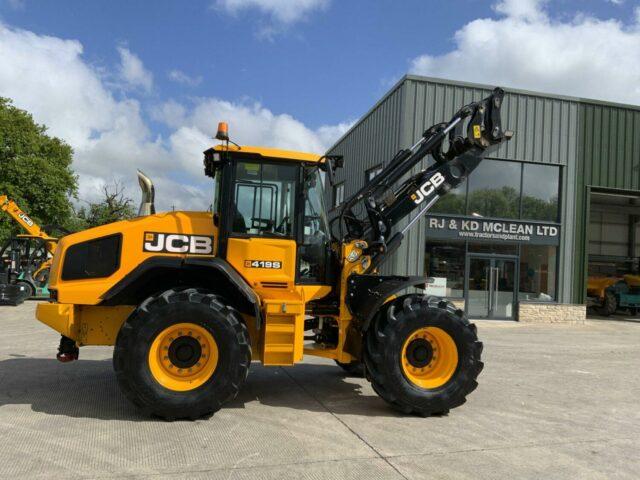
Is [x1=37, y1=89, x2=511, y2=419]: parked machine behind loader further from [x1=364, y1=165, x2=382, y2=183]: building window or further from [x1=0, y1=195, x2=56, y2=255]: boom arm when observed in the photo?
[x1=0, y1=195, x2=56, y2=255]: boom arm

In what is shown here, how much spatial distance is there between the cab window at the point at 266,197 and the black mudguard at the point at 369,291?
1.04 m

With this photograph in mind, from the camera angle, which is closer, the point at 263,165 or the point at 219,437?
the point at 219,437

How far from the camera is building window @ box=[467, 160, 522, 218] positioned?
16750 millimetres

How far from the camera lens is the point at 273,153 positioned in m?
5.78

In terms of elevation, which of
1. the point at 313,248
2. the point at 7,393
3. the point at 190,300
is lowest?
the point at 7,393

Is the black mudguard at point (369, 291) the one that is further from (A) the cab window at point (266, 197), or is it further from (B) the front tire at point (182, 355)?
(B) the front tire at point (182, 355)

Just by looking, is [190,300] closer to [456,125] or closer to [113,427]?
[113,427]

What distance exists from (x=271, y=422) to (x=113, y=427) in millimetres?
1496

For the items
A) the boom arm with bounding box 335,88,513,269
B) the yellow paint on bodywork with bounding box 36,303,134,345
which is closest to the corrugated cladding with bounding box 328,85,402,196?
the boom arm with bounding box 335,88,513,269

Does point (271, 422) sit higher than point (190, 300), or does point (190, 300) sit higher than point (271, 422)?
point (190, 300)

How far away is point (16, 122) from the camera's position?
1136 inches

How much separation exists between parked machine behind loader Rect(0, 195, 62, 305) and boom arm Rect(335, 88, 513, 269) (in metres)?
13.6

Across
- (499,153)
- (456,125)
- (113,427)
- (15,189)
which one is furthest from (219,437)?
(15,189)

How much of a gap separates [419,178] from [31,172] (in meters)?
26.7
